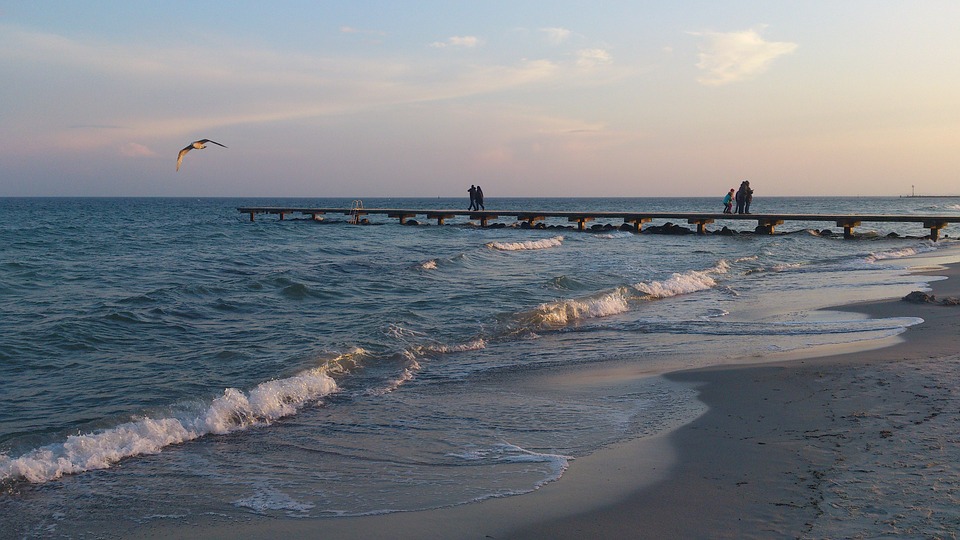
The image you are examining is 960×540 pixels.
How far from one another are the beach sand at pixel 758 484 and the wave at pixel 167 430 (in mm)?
1482

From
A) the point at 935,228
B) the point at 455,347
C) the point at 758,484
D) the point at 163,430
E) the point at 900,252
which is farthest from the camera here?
the point at 935,228

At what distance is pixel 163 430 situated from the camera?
605 cm

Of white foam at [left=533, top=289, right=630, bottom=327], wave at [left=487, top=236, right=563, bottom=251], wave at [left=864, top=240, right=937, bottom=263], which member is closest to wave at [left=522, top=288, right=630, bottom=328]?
white foam at [left=533, top=289, right=630, bottom=327]

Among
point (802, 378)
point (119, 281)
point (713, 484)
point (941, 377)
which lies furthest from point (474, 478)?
point (119, 281)

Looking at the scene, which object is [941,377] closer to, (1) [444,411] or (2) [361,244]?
(1) [444,411]

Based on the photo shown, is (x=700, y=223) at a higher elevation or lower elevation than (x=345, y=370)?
higher

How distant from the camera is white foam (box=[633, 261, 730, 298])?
14.8 m

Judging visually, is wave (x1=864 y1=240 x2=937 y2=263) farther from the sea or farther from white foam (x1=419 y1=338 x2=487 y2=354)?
white foam (x1=419 y1=338 x2=487 y2=354)

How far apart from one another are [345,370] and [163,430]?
2.57m

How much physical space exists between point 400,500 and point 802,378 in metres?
4.35

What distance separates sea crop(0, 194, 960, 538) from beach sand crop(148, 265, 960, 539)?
26 centimetres

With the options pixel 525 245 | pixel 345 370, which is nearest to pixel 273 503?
pixel 345 370

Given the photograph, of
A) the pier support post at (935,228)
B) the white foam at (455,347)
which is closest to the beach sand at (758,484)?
the white foam at (455,347)

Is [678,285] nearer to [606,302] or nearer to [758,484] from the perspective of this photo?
[606,302]
